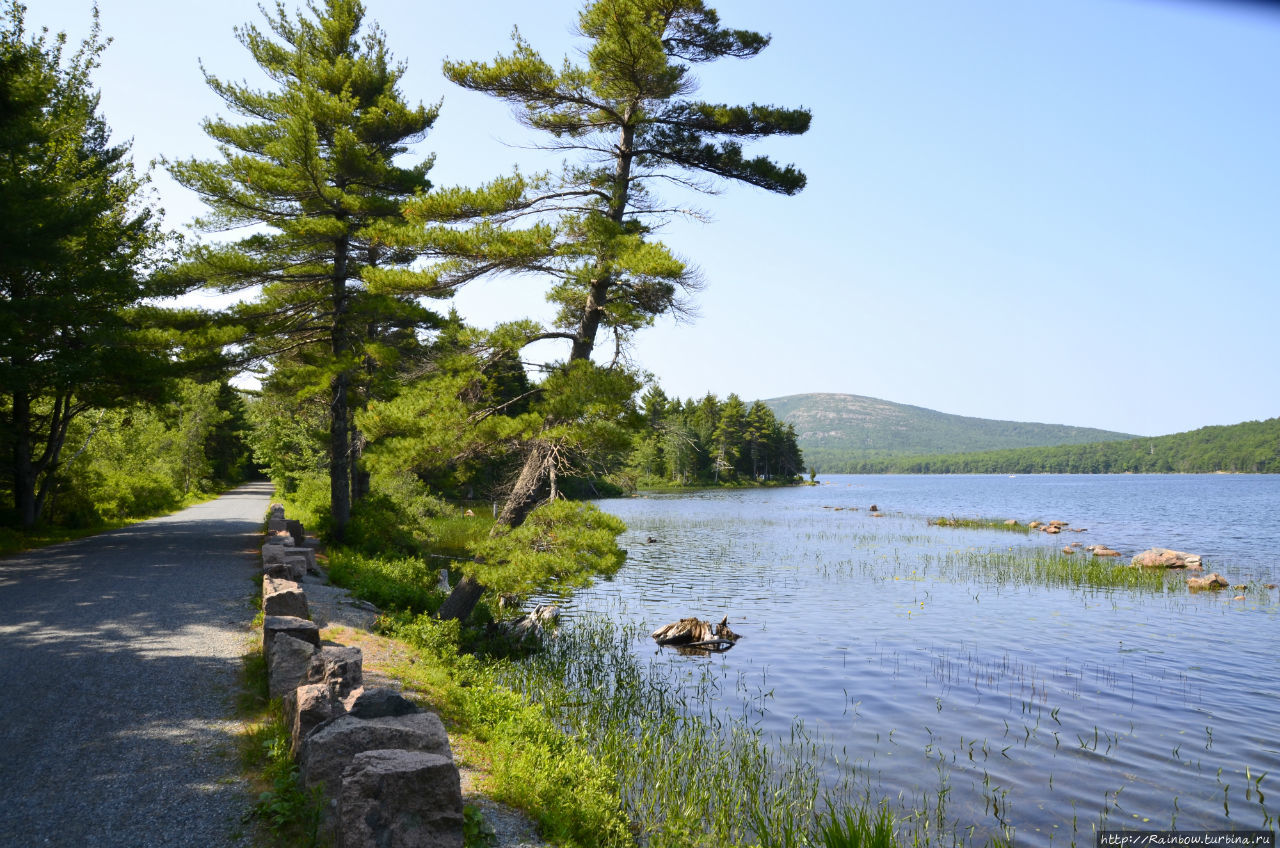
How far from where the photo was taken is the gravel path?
511cm

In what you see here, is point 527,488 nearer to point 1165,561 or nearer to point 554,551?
point 554,551

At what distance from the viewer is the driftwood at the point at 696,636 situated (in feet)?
48.5

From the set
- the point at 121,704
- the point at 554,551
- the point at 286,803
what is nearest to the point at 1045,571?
the point at 554,551

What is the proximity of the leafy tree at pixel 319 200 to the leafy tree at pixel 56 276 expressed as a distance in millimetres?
2291

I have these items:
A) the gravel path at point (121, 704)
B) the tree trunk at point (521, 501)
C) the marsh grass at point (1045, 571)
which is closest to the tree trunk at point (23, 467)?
the gravel path at point (121, 704)

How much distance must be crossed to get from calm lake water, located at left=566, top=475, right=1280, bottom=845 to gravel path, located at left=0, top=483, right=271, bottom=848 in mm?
6241

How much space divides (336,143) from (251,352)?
598 centimetres

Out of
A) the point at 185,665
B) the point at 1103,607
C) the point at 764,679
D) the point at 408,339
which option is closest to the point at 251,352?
the point at 408,339

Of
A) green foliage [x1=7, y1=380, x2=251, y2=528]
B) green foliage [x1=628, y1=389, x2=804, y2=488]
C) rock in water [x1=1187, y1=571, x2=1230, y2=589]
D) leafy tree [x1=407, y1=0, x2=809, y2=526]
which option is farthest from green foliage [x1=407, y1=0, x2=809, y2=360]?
green foliage [x1=628, y1=389, x2=804, y2=488]

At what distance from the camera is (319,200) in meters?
19.0

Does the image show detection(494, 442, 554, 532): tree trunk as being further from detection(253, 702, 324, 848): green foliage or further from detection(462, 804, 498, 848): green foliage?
detection(462, 804, 498, 848): green foliage

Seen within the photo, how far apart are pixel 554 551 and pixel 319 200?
13.4 m

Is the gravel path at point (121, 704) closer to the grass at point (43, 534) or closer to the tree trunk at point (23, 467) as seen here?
the grass at point (43, 534)

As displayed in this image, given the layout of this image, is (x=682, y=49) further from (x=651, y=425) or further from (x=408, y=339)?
(x=408, y=339)
